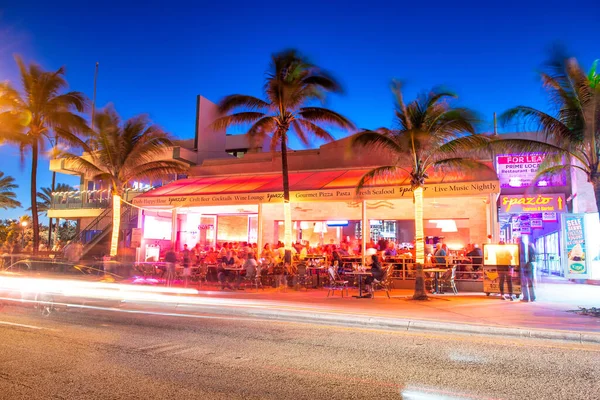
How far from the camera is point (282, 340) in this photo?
324 inches

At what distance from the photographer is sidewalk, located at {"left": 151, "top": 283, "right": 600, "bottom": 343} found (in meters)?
9.12

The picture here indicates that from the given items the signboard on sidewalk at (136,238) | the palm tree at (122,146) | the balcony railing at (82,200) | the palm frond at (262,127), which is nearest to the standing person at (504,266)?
the palm frond at (262,127)

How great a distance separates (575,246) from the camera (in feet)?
63.3

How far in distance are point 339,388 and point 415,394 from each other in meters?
0.84

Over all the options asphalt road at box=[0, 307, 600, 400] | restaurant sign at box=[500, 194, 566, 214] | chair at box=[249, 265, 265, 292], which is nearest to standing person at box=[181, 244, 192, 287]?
chair at box=[249, 265, 265, 292]

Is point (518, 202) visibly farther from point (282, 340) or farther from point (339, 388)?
point (339, 388)

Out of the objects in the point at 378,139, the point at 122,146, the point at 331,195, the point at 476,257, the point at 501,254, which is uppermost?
the point at 122,146

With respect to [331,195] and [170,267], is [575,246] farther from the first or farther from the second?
[170,267]

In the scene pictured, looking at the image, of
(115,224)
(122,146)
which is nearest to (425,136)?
(122,146)

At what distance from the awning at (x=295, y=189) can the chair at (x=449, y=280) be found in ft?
8.73

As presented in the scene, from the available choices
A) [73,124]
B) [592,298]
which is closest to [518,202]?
[592,298]

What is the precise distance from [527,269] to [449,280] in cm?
279

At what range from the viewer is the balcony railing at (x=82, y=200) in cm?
2916

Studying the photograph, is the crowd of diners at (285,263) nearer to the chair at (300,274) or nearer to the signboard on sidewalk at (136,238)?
the chair at (300,274)
